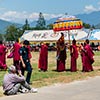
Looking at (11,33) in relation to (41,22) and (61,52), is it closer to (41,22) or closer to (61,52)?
(41,22)

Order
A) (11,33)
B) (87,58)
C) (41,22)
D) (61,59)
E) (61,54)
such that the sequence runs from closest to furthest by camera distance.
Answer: (61,54) → (61,59) → (87,58) → (11,33) → (41,22)

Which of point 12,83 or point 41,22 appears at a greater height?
point 12,83

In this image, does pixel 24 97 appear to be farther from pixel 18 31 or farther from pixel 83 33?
pixel 18 31

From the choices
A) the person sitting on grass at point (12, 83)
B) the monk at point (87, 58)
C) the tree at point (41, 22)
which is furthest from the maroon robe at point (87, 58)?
the tree at point (41, 22)

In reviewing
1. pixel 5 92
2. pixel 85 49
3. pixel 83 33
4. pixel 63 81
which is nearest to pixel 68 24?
pixel 85 49

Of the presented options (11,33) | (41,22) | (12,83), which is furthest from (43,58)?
(41,22)

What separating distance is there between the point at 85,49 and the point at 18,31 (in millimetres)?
132404

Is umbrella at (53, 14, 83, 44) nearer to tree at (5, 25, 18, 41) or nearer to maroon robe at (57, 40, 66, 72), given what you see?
maroon robe at (57, 40, 66, 72)

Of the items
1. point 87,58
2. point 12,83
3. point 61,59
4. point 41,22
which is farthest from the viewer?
point 41,22

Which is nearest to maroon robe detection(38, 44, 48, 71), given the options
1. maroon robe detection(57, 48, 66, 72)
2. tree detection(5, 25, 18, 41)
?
maroon robe detection(57, 48, 66, 72)

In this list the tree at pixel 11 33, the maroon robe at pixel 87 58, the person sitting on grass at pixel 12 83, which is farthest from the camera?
the tree at pixel 11 33

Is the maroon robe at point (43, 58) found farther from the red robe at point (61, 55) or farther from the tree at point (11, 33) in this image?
the tree at point (11, 33)

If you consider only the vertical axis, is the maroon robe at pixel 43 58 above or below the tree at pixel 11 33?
above

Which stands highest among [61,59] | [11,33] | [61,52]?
[61,52]
